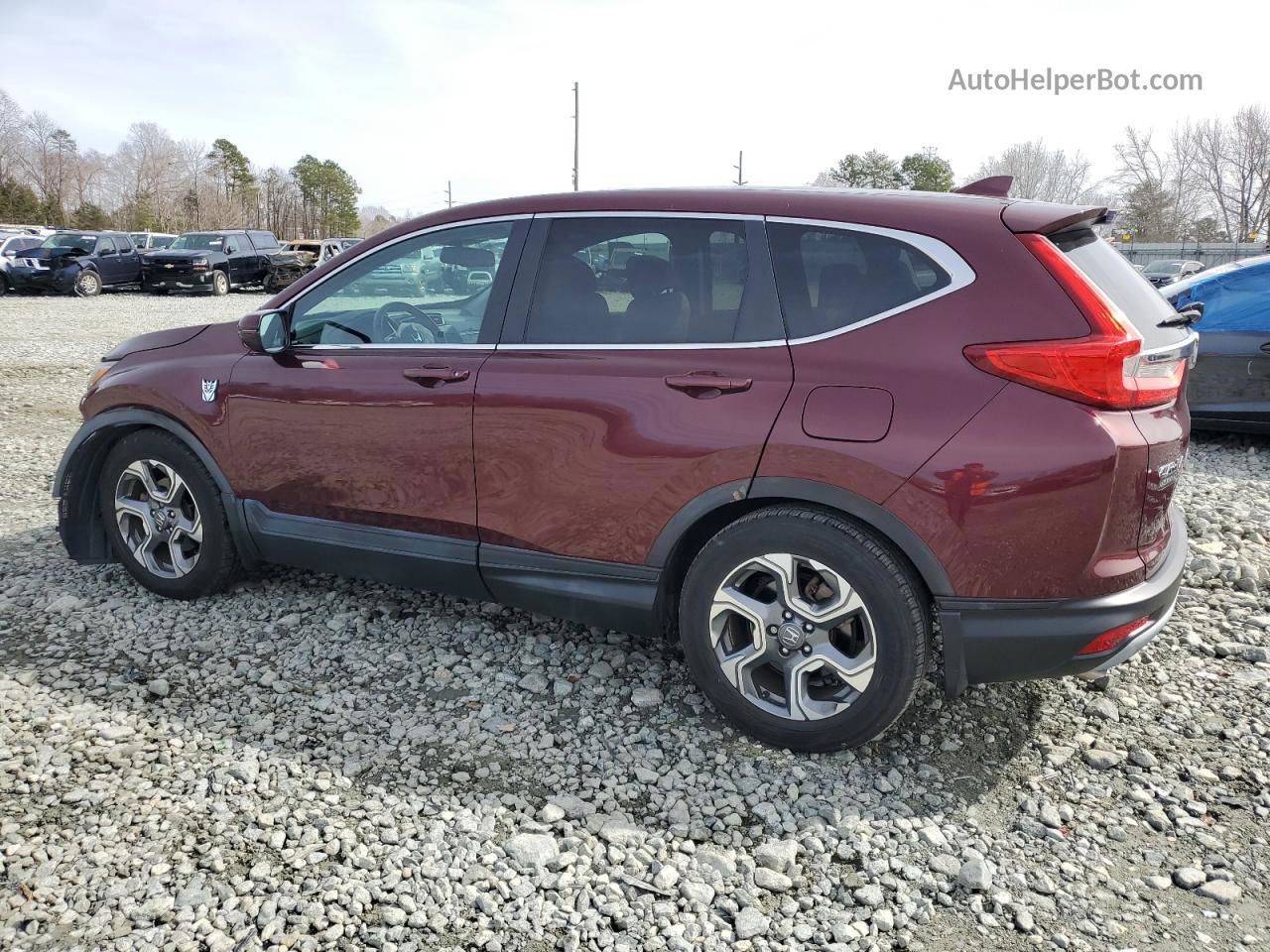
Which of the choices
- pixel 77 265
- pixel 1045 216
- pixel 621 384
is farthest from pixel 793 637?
pixel 77 265

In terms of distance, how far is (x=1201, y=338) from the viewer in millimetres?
7422

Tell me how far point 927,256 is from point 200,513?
10.6 ft

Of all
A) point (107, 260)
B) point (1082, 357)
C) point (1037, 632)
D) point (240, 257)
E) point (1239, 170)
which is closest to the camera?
point (1082, 357)

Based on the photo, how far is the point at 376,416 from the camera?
Answer: 382 centimetres

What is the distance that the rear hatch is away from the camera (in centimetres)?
286

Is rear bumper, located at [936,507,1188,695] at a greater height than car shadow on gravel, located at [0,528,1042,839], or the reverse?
rear bumper, located at [936,507,1188,695]

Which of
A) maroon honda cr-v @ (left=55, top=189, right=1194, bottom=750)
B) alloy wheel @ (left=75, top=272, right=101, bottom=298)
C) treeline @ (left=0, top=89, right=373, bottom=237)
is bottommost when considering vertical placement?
maroon honda cr-v @ (left=55, top=189, right=1194, bottom=750)

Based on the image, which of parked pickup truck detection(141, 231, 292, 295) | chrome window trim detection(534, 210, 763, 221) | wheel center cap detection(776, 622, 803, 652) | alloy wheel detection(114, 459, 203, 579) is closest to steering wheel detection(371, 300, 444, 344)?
chrome window trim detection(534, 210, 763, 221)

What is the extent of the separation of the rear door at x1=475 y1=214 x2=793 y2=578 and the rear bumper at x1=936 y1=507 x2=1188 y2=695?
2.63 ft

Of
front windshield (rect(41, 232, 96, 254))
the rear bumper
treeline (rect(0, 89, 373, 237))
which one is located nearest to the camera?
the rear bumper

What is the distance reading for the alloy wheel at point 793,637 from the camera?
3.05m

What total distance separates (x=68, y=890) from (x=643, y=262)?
2509 mm

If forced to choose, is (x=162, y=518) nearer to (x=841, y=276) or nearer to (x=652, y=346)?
→ (x=652, y=346)

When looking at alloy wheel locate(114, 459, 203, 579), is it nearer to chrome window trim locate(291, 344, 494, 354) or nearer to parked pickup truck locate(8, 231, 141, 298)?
chrome window trim locate(291, 344, 494, 354)
